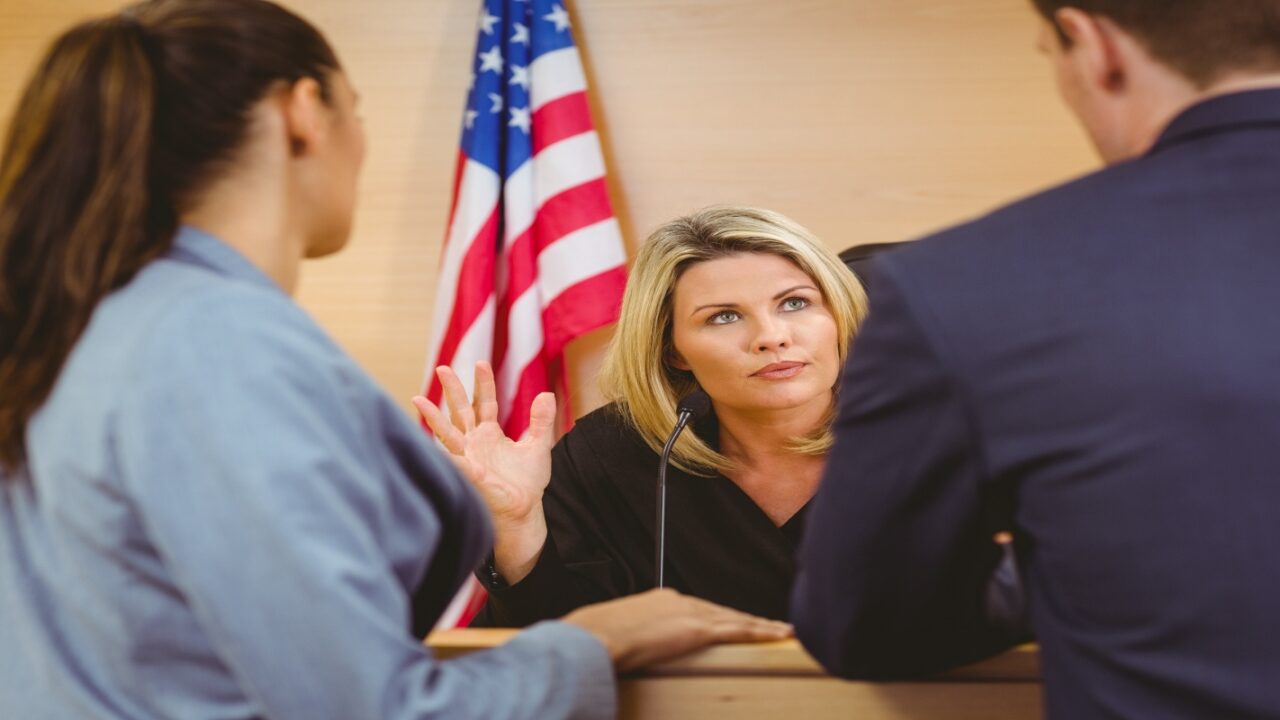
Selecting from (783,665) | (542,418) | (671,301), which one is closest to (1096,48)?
(783,665)

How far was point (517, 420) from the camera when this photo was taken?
2865mm

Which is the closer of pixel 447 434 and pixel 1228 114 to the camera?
pixel 1228 114

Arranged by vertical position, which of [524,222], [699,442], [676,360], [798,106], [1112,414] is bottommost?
[699,442]

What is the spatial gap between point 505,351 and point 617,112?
716 millimetres

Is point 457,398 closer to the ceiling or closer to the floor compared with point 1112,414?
closer to the floor

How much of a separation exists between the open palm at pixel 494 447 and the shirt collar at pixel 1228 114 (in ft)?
3.73

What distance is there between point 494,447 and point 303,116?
963 mm

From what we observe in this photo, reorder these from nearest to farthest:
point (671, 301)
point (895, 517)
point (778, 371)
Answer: point (895, 517)
point (778, 371)
point (671, 301)

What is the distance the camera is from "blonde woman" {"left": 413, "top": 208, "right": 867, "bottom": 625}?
1968mm

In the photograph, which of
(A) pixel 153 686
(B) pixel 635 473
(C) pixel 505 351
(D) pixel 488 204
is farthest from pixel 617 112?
(A) pixel 153 686

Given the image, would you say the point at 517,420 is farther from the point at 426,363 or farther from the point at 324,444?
the point at 324,444

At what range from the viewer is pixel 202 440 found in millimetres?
777

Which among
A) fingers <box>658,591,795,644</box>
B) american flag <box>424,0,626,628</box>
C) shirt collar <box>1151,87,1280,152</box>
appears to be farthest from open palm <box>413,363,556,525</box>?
shirt collar <box>1151,87,1280,152</box>

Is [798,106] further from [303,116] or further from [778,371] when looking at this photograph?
[303,116]
